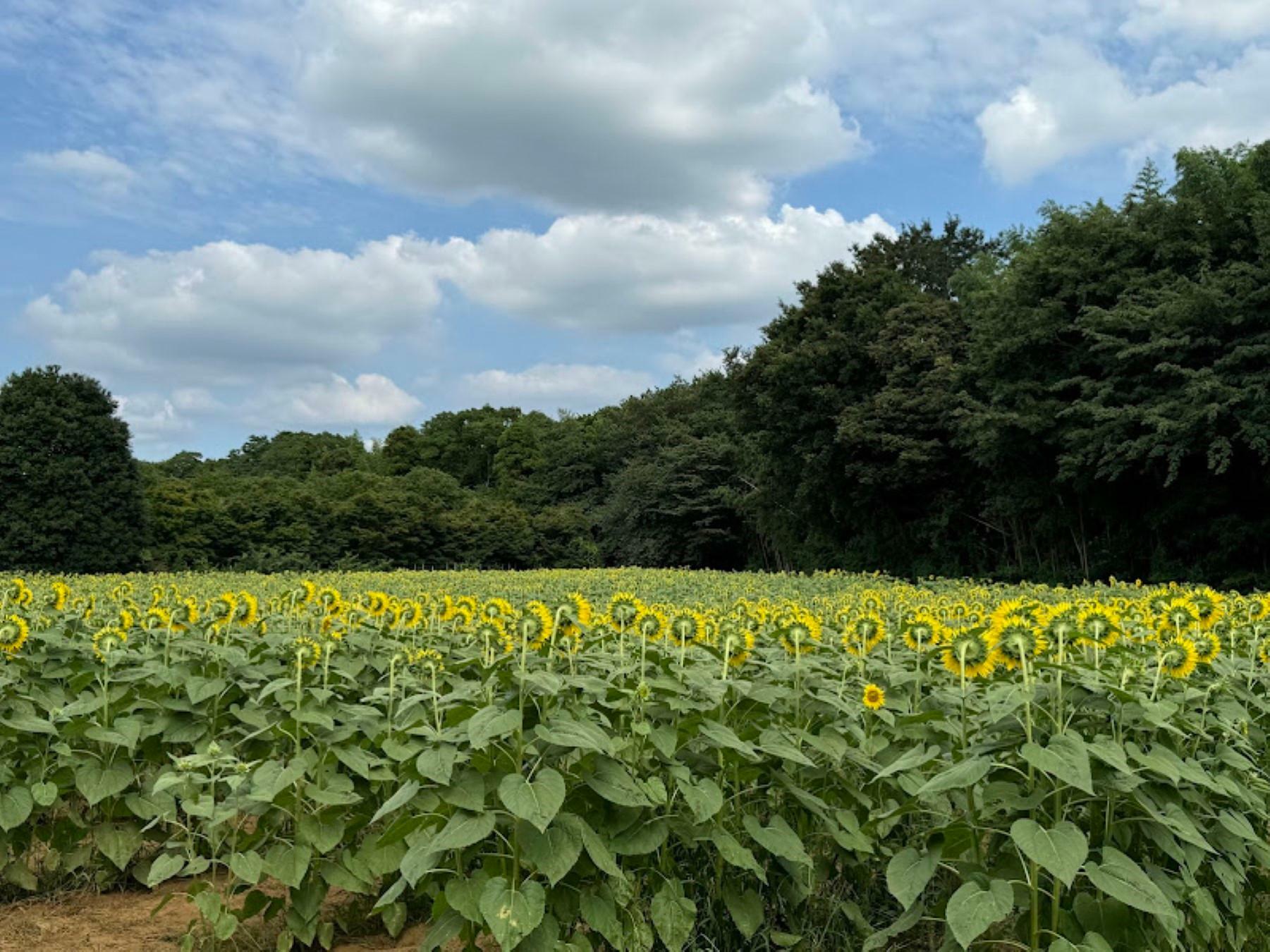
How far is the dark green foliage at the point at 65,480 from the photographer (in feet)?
88.5

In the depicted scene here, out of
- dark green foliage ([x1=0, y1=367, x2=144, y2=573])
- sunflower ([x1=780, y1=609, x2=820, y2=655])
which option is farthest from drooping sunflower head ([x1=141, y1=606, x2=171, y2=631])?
dark green foliage ([x1=0, y1=367, x2=144, y2=573])

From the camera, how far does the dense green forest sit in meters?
18.3

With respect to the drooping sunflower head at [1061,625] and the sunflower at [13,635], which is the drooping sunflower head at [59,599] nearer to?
the sunflower at [13,635]

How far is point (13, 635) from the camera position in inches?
136

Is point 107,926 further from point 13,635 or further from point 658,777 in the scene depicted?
point 658,777

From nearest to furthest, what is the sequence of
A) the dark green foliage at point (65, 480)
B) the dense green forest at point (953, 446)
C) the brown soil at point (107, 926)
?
the brown soil at point (107, 926) < the dense green forest at point (953, 446) < the dark green foliage at point (65, 480)

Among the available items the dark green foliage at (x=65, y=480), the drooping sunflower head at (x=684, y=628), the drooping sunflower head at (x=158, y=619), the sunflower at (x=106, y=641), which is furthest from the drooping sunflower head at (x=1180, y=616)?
the dark green foliage at (x=65, y=480)

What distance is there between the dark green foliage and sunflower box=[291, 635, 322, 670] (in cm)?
2727

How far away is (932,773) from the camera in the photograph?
2850mm

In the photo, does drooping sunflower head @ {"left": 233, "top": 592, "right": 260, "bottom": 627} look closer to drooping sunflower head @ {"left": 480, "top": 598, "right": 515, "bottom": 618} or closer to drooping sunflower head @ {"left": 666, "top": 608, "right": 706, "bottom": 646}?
drooping sunflower head @ {"left": 480, "top": 598, "right": 515, "bottom": 618}

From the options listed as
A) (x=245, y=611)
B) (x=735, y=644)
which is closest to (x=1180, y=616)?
(x=735, y=644)

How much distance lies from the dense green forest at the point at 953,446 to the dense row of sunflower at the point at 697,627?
14.8m

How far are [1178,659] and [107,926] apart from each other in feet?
11.5

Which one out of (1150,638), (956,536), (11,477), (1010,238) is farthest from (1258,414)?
(11,477)
